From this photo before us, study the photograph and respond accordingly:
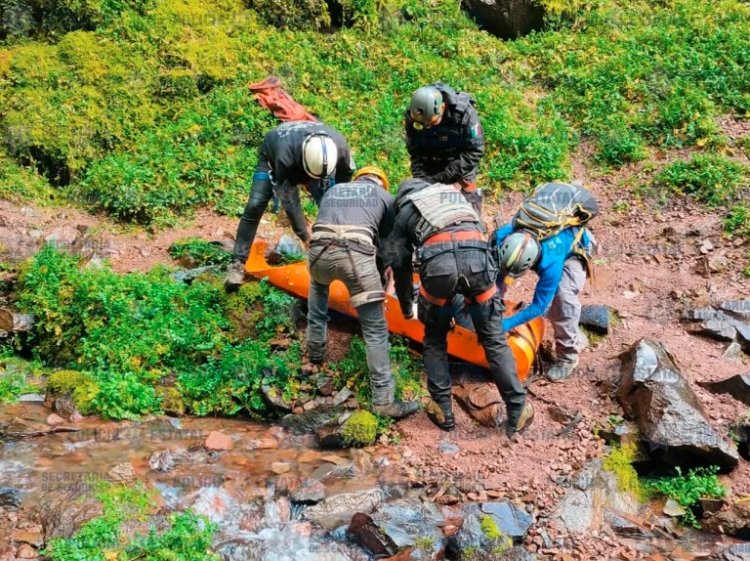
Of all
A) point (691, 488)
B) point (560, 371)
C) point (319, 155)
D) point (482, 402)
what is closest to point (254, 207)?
point (319, 155)

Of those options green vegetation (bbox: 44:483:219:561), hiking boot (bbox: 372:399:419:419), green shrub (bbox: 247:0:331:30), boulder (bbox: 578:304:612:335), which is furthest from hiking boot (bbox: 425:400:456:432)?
green shrub (bbox: 247:0:331:30)

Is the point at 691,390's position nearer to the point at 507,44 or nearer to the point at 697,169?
the point at 697,169

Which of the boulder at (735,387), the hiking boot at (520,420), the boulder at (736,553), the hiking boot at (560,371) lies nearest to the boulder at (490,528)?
the hiking boot at (520,420)

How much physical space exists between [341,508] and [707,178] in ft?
20.2

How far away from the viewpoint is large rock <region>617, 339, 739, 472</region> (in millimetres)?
4949

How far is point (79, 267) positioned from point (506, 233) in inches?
166

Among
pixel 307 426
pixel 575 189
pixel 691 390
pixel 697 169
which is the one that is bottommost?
pixel 307 426

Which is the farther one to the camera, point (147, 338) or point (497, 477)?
point (147, 338)

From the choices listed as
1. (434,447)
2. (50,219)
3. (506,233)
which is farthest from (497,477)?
(50,219)

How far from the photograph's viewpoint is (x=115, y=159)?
857 cm

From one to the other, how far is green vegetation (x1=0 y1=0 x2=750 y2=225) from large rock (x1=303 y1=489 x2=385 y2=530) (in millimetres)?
4564

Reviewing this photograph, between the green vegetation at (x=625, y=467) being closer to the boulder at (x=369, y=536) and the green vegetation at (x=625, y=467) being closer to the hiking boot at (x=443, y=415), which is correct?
the hiking boot at (x=443, y=415)

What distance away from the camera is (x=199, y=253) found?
24.2 ft

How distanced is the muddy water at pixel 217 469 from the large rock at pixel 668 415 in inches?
78.9
